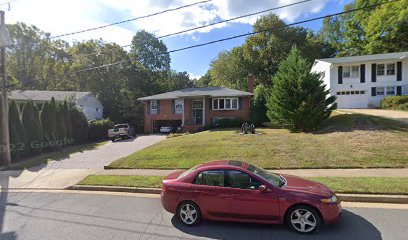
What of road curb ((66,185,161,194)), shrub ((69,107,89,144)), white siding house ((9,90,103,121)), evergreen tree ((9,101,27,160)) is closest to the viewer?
road curb ((66,185,161,194))

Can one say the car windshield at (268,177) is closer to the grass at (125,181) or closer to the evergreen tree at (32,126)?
the grass at (125,181)

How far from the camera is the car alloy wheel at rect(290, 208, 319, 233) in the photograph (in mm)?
5418

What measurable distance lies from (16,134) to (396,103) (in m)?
31.7

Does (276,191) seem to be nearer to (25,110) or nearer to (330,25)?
(25,110)

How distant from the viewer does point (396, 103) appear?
1006 inches

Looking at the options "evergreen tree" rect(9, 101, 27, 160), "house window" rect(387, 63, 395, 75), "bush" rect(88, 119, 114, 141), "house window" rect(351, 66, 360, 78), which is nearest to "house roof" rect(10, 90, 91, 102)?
"bush" rect(88, 119, 114, 141)

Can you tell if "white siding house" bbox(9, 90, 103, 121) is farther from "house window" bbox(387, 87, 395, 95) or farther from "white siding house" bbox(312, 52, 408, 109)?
"house window" bbox(387, 87, 395, 95)

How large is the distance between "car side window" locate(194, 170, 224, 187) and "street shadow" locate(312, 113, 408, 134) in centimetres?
1239

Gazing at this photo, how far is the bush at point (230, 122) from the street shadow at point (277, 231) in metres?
19.9

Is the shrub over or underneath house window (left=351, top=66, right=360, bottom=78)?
underneath

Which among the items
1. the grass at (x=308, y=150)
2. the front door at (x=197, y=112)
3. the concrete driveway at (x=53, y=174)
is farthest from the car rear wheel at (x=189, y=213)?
the front door at (x=197, y=112)

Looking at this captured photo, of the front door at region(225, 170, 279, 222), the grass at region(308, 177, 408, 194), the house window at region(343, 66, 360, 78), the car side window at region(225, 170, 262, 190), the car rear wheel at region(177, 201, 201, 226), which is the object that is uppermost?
the house window at region(343, 66, 360, 78)

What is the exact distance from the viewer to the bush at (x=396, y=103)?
2445cm

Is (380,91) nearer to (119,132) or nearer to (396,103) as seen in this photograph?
(396,103)
